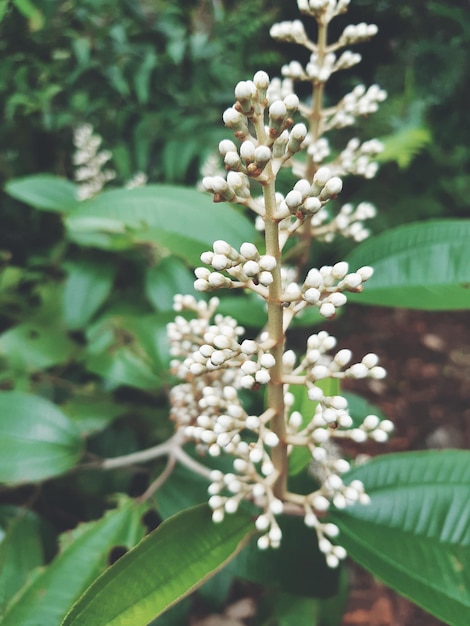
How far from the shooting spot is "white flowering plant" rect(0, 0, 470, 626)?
75cm

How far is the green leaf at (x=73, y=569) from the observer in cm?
107

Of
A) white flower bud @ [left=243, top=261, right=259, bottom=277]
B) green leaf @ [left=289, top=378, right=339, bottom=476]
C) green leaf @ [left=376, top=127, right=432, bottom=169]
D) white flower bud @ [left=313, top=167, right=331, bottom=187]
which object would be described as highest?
green leaf @ [left=376, top=127, right=432, bottom=169]

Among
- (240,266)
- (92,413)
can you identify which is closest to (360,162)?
(240,266)

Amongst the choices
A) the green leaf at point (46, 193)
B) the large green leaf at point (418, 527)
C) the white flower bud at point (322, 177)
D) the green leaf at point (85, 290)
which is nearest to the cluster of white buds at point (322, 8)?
the white flower bud at point (322, 177)

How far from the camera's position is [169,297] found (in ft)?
6.10

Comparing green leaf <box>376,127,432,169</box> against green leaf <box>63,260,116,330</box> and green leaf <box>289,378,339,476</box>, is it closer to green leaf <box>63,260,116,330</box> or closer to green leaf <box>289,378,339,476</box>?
green leaf <box>63,260,116,330</box>

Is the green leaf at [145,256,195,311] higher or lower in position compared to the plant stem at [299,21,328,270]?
lower

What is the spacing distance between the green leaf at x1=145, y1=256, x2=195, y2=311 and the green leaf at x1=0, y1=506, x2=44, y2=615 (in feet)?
2.57

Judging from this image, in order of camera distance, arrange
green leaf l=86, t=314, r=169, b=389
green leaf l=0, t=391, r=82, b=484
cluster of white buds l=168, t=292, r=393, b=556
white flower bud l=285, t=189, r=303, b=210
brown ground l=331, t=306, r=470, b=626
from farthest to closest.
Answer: brown ground l=331, t=306, r=470, b=626
green leaf l=86, t=314, r=169, b=389
green leaf l=0, t=391, r=82, b=484
cluster of white buds l=168, t=292, r=393, b=556
white flower bud l=285, t=189, r=303, b=210

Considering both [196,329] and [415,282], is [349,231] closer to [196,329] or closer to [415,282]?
[415,282]

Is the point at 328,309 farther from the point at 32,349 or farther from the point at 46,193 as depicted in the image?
the point at 46,193

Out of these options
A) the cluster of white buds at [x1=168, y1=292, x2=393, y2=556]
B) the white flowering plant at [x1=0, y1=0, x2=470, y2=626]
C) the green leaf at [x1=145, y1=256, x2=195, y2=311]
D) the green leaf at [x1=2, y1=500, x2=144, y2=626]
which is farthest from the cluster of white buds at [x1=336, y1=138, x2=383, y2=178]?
the green leaf at [x1=2, y1=500, x2=144, y2=626]

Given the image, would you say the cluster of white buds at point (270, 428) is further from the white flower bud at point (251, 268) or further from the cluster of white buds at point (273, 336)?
the white flower bud at point (251, 268)

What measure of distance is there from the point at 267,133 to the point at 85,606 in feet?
2.47
